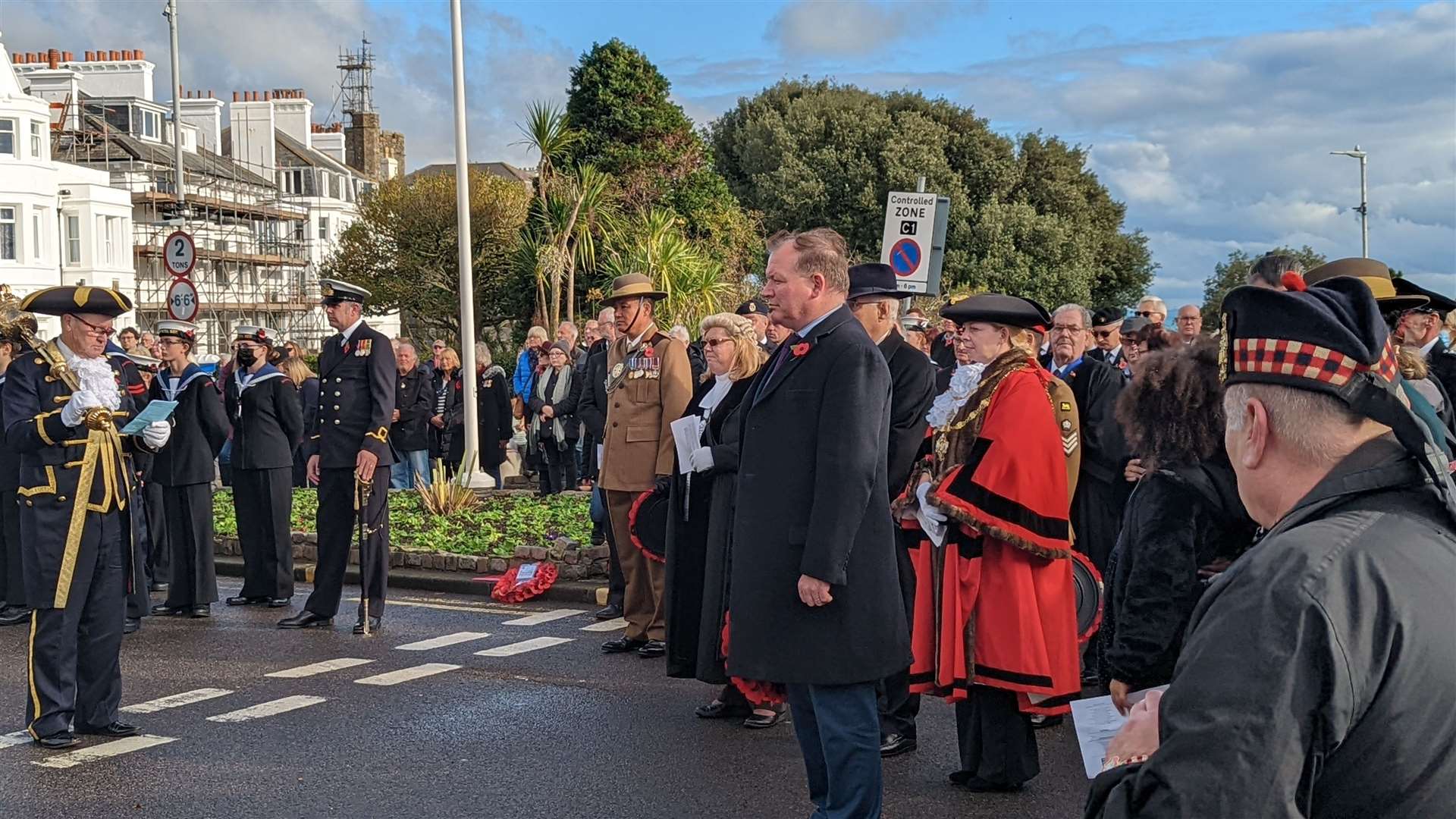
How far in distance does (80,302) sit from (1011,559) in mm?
4802

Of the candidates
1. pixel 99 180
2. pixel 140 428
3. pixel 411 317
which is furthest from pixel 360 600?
pixel 99 180

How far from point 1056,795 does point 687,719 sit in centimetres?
218

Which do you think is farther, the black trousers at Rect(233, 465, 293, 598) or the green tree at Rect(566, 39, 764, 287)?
the green tree at Rect(566, 39, 764, 287)

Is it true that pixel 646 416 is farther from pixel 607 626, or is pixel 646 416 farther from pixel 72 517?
pixel 72 517

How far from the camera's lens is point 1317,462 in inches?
85.8

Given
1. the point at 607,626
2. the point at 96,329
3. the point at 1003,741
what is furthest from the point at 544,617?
the point at 1003,741

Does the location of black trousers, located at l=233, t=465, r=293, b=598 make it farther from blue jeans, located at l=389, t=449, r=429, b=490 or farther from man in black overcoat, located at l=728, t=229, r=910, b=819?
man in black overcoat, located at l=728, t=229, r=910, b=819

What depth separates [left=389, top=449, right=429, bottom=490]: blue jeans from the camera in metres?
17.8

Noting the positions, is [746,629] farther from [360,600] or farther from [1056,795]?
[360,600]

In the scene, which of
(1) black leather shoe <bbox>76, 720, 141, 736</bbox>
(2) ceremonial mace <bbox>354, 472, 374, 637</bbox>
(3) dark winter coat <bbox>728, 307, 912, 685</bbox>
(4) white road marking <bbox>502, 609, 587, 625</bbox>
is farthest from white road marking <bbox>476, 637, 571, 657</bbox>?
(3) dark winter coat <bbox>728, 307, 912, 685</bbox>

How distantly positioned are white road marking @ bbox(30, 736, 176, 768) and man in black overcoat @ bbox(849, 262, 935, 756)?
11.8 ft

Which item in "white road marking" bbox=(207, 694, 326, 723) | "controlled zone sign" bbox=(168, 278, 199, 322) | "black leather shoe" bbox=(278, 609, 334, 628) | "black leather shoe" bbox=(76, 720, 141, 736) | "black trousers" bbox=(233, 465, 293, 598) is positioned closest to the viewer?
"black leather shoe" bbox=(76, 720, 141, 736)

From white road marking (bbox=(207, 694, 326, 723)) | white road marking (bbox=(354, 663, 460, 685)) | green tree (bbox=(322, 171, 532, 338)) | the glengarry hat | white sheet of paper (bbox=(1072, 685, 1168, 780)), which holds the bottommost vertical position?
white road marking (bbox=(354, 663, 460, 685))

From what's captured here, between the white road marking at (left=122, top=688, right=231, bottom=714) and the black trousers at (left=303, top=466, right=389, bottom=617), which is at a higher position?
the black trousers at (left=303, top=466, right=389, bottom=617)
